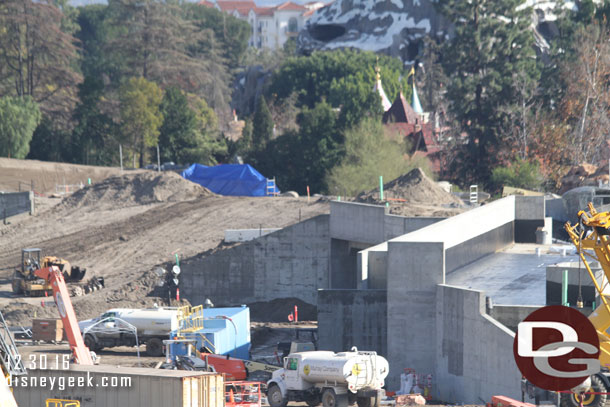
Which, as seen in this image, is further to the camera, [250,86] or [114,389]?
[250,86]

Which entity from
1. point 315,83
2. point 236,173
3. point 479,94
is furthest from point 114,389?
point 315,83

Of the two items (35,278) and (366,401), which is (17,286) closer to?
(35,278)

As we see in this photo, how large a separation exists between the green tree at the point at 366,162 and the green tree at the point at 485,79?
20.4 ft

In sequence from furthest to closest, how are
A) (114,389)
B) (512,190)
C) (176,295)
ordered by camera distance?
(512,190) → (176,295) → (114,389)

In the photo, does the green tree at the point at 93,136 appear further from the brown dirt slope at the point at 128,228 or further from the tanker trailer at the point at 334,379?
the tanker trailer at the point at 334,379

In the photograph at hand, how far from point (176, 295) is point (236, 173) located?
881 inches

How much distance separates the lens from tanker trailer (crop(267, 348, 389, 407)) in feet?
98.9

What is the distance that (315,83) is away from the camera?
140 metres

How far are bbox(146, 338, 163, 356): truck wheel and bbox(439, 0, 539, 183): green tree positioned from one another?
139 feet

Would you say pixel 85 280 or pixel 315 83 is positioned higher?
pixel 315 83

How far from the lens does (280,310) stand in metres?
52.0

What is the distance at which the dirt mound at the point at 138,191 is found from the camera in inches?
2778

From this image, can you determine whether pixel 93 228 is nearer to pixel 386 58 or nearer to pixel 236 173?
pixel 236 173

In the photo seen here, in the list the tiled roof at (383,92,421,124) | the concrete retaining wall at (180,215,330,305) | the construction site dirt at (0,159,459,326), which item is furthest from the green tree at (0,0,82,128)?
the concrete retaining wall at (180,215,330,305)
